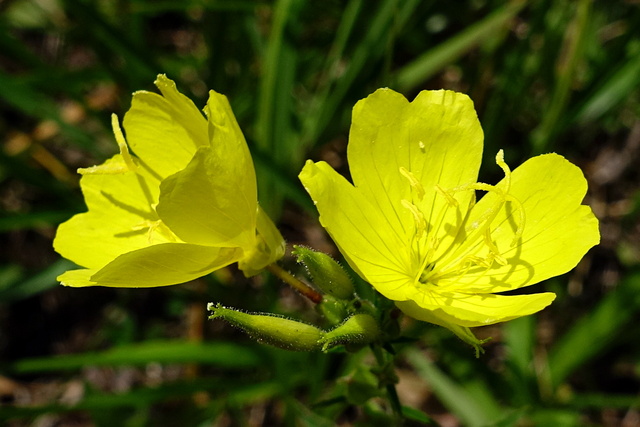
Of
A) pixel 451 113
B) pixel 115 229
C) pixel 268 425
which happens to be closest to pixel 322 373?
pixel 268 425

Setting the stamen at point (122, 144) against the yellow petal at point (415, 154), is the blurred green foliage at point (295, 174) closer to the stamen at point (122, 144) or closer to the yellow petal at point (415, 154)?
the yellow petal at point (415, 154)

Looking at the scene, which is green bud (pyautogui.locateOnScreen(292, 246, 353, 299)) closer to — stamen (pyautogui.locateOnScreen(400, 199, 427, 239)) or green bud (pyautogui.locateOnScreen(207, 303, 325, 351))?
green bud (pyautogui.locateOnScreen(207, 303, 325, 351))

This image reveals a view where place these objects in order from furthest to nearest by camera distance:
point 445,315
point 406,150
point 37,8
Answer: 1. point 37,8
2. point 406,150
3. point 445,315

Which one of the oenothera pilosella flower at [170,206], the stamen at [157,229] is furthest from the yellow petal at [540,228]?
the stamen at [157,229]

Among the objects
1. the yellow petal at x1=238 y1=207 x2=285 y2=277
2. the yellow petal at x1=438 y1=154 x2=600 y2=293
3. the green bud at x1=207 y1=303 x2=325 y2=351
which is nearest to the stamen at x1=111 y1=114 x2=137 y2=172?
the yellow petal at x1=238 y1=207 x2=285 y2=277

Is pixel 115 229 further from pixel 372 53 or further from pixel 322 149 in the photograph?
pixel 322 149
